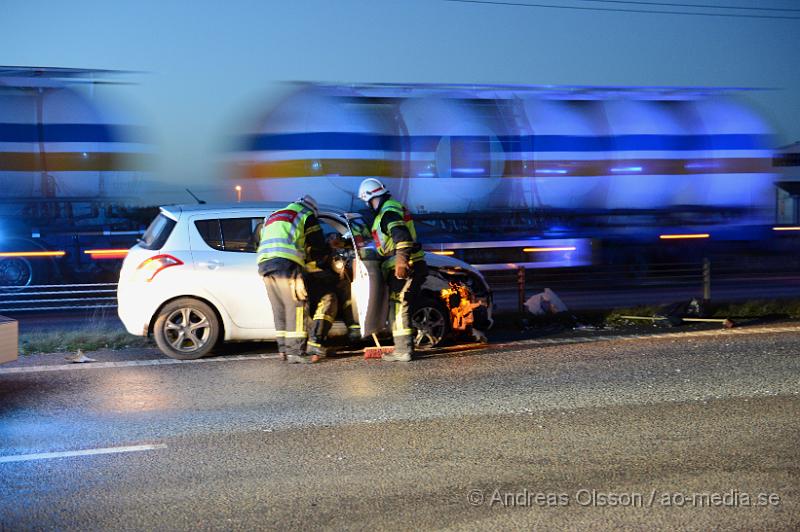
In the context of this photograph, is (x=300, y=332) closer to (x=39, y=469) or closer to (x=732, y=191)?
(x=39, y=469)

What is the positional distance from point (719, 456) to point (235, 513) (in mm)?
3026

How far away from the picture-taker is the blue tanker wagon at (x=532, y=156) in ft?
53.4

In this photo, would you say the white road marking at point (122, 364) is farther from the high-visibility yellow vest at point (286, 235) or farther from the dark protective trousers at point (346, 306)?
the high-visibility yellow vest at point (286, 235)

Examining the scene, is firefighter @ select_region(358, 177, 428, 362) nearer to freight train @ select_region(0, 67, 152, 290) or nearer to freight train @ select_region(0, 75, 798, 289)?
freight train @ select_region(0, 75, 798, 289)

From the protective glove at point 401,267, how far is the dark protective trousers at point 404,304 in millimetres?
174

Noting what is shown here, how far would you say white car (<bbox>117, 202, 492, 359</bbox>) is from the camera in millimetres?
9312

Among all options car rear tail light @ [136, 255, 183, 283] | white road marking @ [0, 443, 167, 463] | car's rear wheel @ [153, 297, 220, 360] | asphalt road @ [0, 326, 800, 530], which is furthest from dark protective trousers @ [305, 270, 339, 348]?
white road marking @ [0, 443, 167, 463]

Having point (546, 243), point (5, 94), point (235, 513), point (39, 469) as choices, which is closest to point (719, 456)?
point (235, 513)

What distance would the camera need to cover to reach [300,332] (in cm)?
904

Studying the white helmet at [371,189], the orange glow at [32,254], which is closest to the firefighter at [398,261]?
the white helmet at [371,189]

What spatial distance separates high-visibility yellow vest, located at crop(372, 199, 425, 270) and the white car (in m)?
0.14

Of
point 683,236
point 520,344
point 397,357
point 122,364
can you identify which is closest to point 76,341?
point 122,364

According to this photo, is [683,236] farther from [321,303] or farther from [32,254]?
[32,254]

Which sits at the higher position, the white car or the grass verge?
the white car
